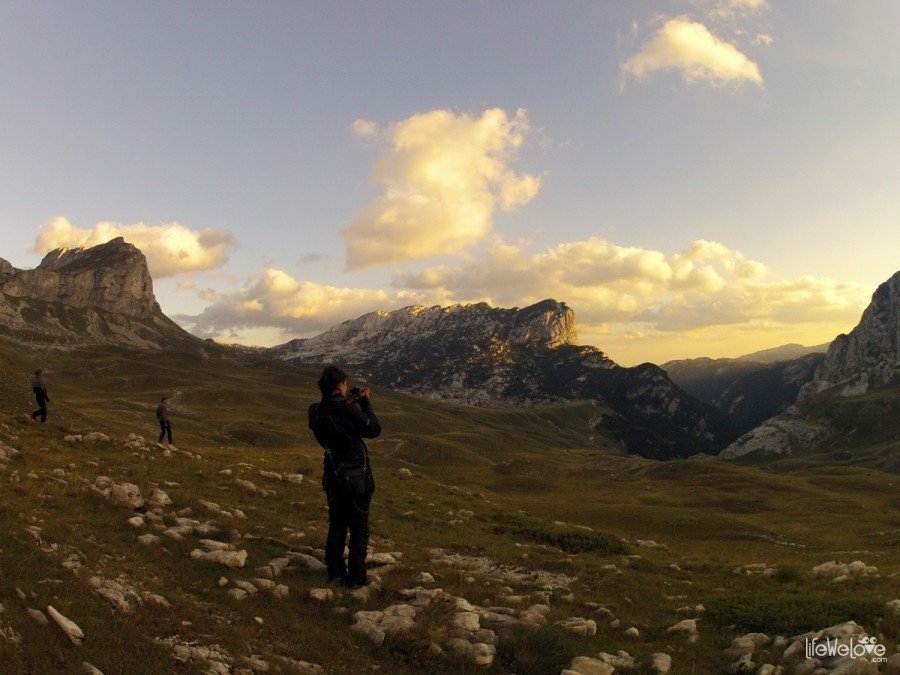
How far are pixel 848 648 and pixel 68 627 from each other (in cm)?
1245

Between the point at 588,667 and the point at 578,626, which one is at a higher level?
the point at 588,667

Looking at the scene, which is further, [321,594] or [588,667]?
[321,594]

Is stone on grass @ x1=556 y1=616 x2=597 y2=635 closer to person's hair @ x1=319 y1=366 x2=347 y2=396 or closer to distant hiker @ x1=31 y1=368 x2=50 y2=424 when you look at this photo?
person's hair @ x1=319 y1=366 x2=347 y2=396

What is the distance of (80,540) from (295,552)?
484 centimetres

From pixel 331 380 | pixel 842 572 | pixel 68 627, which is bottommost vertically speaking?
pixel 842 572

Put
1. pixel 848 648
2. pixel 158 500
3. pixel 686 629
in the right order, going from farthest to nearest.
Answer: pixel 158 500, pixel 686 629, pixel 848 648

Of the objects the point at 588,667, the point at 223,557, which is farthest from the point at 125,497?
the point at 588,667

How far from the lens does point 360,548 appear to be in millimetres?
12992

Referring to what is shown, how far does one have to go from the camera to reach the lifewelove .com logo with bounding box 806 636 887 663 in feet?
32.2

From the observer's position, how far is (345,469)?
1291 cm

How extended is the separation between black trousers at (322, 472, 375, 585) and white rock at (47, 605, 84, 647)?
5.43 meters

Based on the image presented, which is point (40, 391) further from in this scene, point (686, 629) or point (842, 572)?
point (842, 572)

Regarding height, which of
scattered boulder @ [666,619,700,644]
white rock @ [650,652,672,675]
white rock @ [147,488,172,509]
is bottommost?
scattered boulder @ [666,619,700,644]

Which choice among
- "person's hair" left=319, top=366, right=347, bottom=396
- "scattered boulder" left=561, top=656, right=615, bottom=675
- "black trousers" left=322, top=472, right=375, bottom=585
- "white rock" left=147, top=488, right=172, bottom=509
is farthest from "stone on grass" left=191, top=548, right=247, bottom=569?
"scattered boulder" left=561, top=656, right=615, bottom=675
